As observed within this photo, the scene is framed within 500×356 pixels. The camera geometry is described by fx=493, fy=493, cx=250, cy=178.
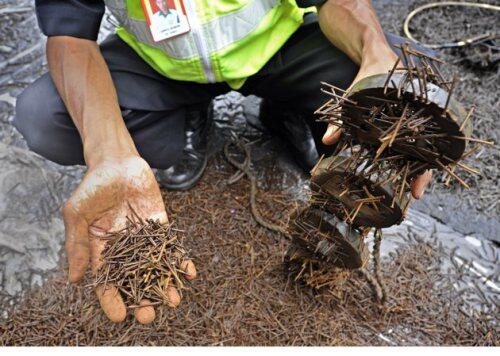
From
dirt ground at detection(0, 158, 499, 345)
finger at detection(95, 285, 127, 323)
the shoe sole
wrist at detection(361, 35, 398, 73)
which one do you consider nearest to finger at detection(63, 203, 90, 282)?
finger at detection(95, 285, 127, 323)

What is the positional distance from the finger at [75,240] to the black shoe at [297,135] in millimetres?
1433

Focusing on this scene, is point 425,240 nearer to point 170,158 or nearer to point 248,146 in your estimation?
point 248,146

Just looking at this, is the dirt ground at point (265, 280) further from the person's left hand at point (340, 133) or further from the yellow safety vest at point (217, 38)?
the person's left hand at point (340, 133)

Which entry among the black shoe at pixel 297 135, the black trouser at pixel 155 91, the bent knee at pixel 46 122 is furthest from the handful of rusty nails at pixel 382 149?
the bent knee at pixel 46 122

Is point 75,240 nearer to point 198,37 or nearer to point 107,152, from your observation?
point 107,152

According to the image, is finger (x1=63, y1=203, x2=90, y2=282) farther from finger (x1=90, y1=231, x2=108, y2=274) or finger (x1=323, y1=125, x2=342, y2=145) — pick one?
finger (x1=323, y1=125, x2=342, y2=145)

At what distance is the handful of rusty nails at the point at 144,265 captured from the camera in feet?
5.46

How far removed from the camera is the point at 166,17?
2.00 m

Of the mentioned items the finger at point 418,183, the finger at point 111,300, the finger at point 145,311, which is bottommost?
the finger at point 145,311

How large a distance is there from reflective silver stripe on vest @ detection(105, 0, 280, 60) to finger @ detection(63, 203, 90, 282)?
81 cm

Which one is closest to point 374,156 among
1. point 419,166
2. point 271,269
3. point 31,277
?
point 419,166

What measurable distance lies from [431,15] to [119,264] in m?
3.21

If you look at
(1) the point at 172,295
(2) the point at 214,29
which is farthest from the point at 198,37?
(1) the point at 172,295

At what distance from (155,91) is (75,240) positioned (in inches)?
35.4
